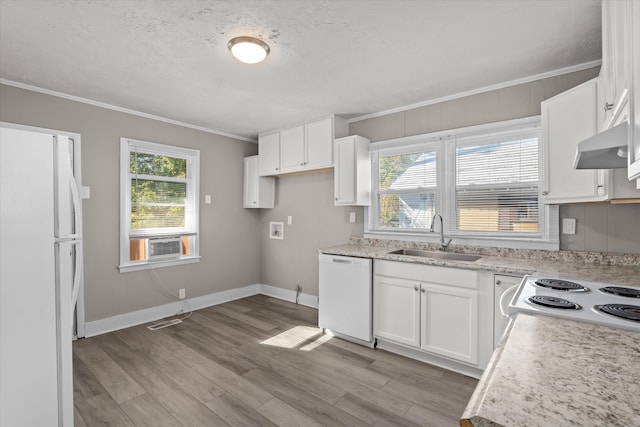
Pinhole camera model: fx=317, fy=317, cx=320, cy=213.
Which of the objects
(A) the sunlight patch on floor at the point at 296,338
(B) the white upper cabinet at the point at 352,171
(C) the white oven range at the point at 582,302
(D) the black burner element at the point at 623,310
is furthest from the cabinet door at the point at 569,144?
(A) the sunlight patch on floor at the point at 296,338

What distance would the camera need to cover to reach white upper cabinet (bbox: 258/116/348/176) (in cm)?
373

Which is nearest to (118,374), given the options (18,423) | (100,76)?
(18,423)

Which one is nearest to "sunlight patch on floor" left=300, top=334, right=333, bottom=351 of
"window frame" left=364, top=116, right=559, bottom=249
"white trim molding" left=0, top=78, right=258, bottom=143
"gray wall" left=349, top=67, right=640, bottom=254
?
"window frame" left=364, top=116, right=559, bottom=249

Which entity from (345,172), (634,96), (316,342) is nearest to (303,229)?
(345,172)

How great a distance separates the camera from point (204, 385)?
238 centimetres

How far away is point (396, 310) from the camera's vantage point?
284 centimetres

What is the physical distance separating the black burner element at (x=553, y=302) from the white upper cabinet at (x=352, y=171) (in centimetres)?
227

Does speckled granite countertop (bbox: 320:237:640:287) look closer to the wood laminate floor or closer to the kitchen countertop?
the wood laminate floor

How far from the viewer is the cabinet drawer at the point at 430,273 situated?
246 cm

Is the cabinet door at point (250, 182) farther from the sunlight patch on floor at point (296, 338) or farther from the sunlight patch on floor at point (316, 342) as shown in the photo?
the sunlight patch on floor at point (316, 342)

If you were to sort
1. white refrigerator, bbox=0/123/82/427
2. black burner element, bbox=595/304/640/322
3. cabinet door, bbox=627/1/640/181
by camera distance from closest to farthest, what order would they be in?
cabinet door, bbox=627/1/640/181 → black burner element, bbox=595/304/640/322 → white refrigerator, bbox=0/123/82/427

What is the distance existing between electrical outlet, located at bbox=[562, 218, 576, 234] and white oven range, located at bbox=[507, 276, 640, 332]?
1003 mm

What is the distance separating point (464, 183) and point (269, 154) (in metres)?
2.51

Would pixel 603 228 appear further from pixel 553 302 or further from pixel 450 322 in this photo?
pixel 553 302
